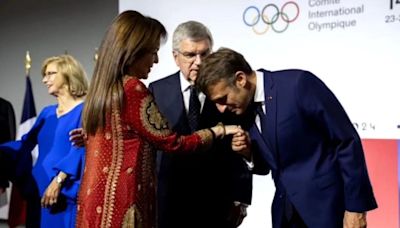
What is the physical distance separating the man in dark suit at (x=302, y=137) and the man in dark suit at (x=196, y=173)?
286mm

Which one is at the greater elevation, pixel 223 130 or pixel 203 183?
pixel 223 130

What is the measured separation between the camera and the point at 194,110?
202 centimetres

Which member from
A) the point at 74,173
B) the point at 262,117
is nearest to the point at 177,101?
the point at 262,117

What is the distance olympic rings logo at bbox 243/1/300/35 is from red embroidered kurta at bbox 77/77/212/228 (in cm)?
150

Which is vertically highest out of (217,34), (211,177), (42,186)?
(217,34)

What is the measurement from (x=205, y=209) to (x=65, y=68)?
4.02ft

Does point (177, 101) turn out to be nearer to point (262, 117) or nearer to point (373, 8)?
point (262, 117)

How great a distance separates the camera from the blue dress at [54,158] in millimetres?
2611

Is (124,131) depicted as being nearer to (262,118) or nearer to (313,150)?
(262,118)

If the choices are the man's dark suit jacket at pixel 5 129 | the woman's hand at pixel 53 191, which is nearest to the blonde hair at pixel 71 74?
the woman's hand at pixel 53 191

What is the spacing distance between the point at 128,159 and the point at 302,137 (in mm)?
539

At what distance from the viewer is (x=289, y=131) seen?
1.66 metres

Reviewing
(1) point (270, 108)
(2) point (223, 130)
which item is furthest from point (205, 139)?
(1) point (270, 108)

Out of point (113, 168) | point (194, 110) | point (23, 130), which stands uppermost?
point (194, 110)
